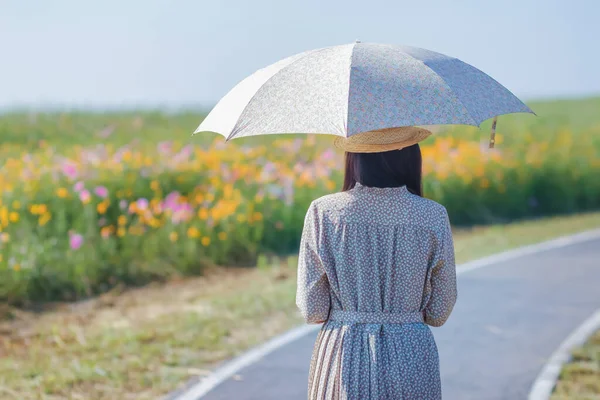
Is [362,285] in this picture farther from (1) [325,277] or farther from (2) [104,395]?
(2) [104,395]

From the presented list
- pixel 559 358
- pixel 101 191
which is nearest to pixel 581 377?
pixel 559 358

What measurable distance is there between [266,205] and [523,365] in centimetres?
549

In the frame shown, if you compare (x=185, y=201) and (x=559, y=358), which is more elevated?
(x=185, y=201)

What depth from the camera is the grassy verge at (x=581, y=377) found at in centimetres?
557

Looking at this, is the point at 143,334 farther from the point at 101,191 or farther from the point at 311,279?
the point at 311,279

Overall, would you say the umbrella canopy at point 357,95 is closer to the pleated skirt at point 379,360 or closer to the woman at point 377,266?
the woman at point 377,266

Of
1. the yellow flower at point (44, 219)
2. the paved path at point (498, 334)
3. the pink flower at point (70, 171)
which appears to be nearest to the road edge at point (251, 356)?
the paved path at point (498, 334)

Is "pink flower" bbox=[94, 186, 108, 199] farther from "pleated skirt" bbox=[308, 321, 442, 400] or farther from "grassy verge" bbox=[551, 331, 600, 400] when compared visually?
"pleated skirt" bbox=[308, 321, 442, 400]

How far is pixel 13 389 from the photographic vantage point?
5.89 m

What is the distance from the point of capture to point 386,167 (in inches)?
118

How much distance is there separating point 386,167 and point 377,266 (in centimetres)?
37

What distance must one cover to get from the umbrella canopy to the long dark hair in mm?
139

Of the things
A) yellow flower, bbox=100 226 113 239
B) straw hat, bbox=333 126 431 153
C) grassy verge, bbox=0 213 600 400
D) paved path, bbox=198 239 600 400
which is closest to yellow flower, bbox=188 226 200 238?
grassy verge, bbox=0 213 600 400

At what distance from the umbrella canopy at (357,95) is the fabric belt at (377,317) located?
2.35 feet
